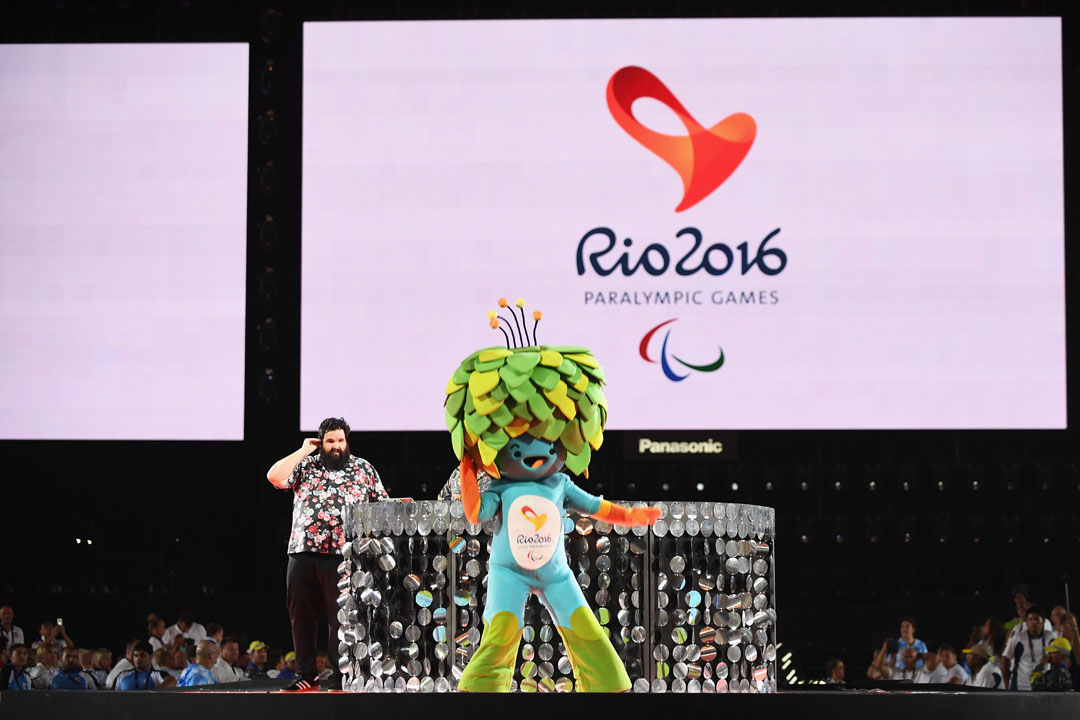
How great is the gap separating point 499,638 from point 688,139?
5.65m

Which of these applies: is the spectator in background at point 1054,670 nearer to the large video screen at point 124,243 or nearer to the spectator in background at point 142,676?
the spectator in background at point 142,676

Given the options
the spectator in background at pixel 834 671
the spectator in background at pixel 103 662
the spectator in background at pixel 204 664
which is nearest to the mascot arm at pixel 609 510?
the spectator in background at pixel 204 664

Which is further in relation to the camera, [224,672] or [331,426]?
[224,672]

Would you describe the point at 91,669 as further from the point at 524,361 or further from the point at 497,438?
the point at 524,361

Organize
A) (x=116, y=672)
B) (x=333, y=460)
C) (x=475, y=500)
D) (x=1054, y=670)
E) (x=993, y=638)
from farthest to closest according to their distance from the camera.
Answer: (x=993, y=638)
(x=116, y=672)
(x=1054, y=670)
(x=333, y=460)
(x=475, y=500)

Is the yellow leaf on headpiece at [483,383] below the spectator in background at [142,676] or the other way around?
the other way around

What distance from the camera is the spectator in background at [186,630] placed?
914 centimetres

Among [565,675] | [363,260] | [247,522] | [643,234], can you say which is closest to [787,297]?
[643,234]

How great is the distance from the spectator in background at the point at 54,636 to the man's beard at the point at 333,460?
13.7 ft

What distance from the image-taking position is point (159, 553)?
10.1 meters

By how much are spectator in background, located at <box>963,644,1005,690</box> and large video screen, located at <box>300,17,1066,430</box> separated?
58.3 inches

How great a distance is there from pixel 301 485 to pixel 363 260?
13.7ft

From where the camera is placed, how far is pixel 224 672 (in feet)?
27.1

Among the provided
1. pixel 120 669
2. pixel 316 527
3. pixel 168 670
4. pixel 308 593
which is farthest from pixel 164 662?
pixel 316 527
